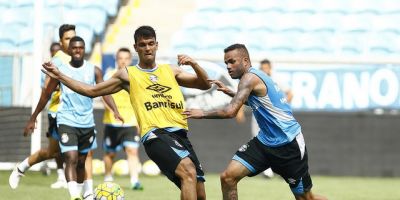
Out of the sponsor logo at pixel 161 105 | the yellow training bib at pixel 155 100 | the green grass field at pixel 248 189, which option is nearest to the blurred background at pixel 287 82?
the green grass field at pixel 248 189

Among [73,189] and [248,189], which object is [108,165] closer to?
[248,189]

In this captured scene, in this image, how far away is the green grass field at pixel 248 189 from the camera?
14.1m

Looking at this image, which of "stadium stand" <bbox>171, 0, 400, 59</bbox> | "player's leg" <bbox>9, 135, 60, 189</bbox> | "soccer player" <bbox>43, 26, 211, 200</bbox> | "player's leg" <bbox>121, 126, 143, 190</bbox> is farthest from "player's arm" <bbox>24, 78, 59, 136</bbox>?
"stadium stand" <bbox>171, 0, 400, 59</bbox>

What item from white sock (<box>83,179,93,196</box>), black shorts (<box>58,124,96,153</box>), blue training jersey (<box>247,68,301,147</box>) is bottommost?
white sock (<box>83,179,93,196</box>)

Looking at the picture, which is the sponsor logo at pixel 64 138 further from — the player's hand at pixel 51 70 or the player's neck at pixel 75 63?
Answer: the player's hand at pixel 51 70

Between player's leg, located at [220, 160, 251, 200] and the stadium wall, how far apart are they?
362 inches

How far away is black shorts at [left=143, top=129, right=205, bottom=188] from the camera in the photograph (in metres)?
9.42

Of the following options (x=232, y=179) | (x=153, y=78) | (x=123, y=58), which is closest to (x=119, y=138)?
(x=123, y=58)

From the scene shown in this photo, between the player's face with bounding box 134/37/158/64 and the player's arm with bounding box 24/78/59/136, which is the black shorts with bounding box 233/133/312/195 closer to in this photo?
the player's face with bounding box 134/37/158/64

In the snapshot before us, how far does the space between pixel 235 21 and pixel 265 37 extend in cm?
104

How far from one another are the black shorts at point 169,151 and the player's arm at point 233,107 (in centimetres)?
55

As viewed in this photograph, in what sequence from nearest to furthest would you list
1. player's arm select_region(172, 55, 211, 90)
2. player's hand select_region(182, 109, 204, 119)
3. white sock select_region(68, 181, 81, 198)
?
1. player's hand select_region(182, 109, 204, 119)
2. player's arm select_region(172, 55, 211, 90)
3. white sock select_region(68, 181, 81, 198)

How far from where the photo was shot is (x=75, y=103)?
42.0 feet

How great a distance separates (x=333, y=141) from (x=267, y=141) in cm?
960
